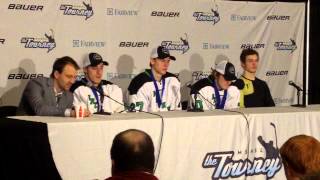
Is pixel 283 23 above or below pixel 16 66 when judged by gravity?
above

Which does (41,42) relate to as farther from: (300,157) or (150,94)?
(300,157)

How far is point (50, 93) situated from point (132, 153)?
Answer: 267 centimetres

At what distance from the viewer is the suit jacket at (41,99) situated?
469cm

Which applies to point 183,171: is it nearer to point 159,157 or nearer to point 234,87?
point 159,157

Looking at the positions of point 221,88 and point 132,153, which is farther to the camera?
point 221,88

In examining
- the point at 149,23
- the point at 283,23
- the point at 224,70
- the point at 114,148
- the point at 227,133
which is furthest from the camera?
the point at 283,23

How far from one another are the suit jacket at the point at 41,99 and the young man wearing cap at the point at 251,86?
Result: 2120 millimetres

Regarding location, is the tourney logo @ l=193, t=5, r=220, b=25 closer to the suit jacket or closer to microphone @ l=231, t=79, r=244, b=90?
microphone @ l=231, t=79, r=244, b=90

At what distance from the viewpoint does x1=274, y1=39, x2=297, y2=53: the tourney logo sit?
25.9 ft

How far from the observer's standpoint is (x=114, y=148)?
2.27m

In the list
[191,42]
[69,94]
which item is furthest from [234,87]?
[69,94]

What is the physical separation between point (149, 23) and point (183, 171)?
3019 mm

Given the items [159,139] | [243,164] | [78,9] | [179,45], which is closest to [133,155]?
[159,139]

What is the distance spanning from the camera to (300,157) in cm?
222
